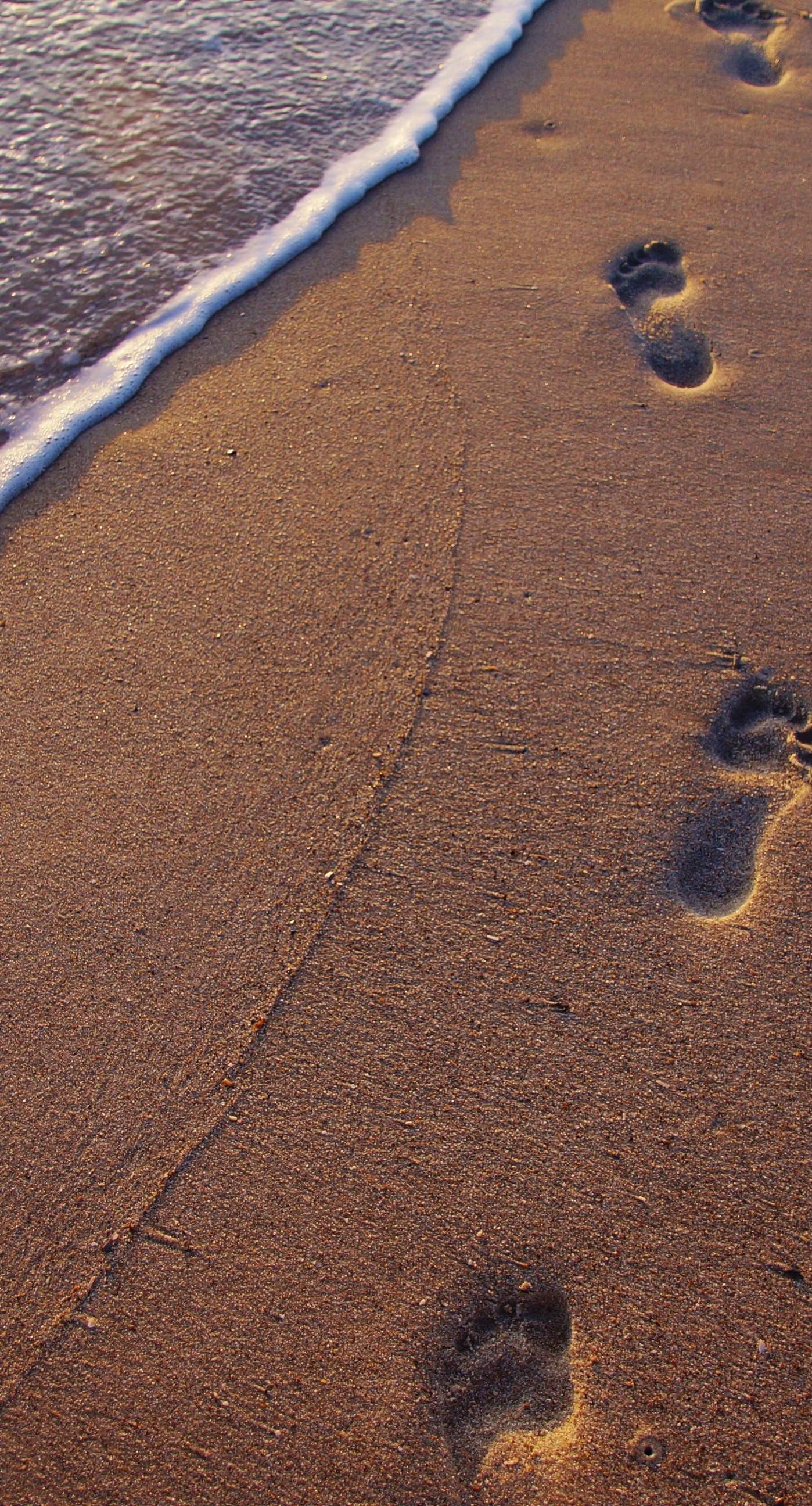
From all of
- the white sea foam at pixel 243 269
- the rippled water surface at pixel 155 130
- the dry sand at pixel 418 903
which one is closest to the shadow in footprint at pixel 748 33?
the white sea foam at pixel 243 269

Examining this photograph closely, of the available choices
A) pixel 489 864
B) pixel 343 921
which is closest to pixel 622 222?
pixel 489 864

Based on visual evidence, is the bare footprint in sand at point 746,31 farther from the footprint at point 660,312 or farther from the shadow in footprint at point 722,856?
the shadow in footprint at point 722,856

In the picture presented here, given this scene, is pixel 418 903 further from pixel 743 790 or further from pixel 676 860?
pixel 743 790

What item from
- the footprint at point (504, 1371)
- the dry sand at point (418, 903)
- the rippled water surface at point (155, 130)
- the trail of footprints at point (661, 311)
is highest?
the rippled water surface at point (155, 130)

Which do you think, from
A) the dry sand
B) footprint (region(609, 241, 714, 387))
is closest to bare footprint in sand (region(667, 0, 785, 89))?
the dry sand

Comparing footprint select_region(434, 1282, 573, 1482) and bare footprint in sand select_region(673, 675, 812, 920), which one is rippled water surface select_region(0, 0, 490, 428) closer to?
bare footprint in sand select_region(673, 675, 812, 920)

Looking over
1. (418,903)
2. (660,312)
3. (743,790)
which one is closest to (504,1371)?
(418,903)

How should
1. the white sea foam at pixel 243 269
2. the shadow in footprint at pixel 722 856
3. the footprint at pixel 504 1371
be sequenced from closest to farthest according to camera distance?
1. the footprint at pixel 504 1371
2. the shadow in footprint at pixel 722 856
3. the white sea foam at pixel 243 269
